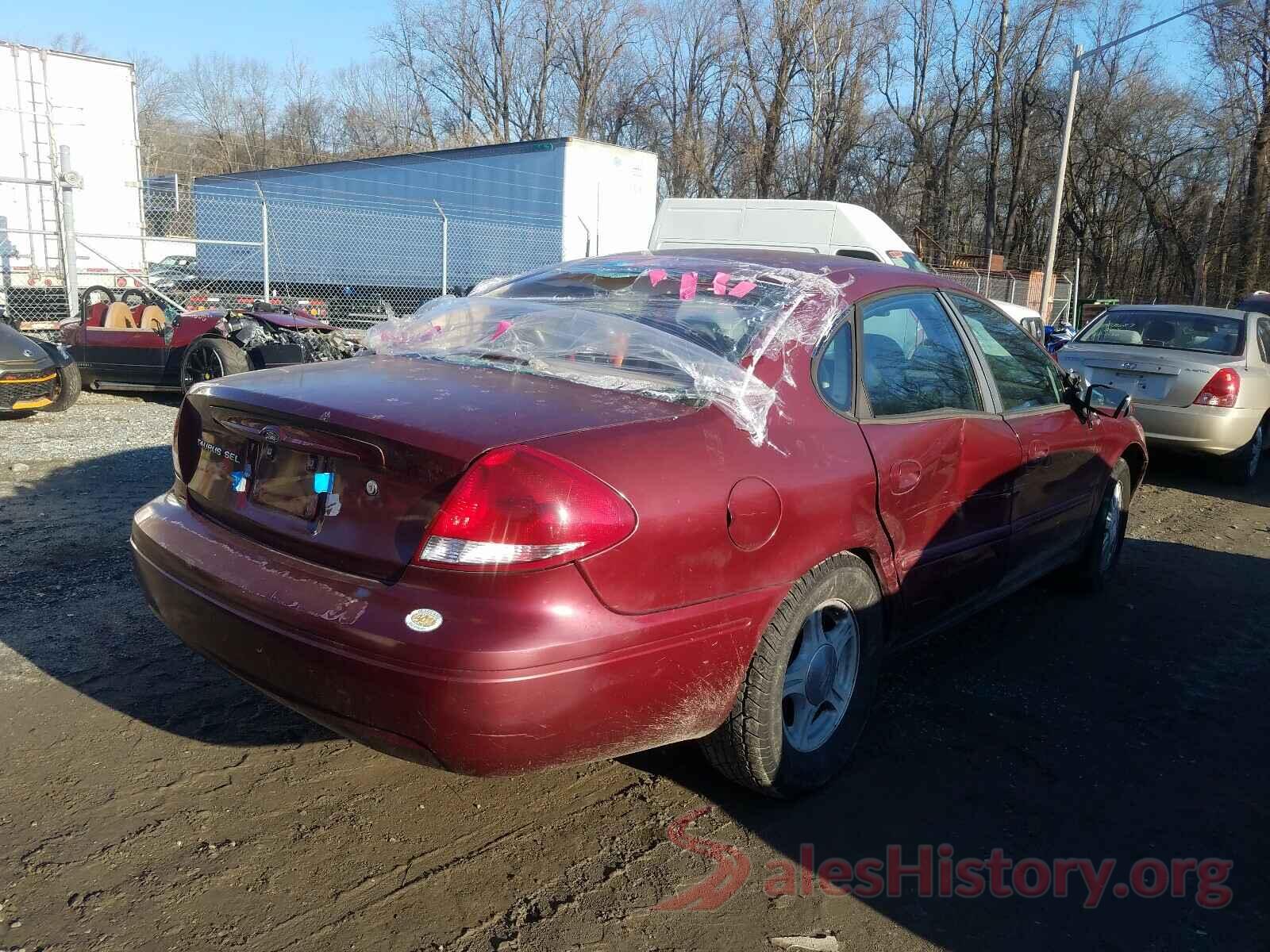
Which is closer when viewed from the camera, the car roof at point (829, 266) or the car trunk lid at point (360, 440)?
the car trunk lid at point (360, 440)

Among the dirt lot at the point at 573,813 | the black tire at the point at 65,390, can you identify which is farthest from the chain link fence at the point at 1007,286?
the dirt lot at the point at 573,813

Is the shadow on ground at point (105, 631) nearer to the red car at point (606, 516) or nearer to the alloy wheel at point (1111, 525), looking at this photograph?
the red car at point (606, 516)

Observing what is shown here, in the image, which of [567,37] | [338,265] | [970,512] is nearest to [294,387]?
[970,512]

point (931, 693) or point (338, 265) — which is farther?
point (338, 265)

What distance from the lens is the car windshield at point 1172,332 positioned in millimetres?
8320

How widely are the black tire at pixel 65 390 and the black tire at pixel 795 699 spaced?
8091 mm

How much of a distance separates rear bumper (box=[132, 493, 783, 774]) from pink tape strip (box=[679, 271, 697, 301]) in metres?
1.15

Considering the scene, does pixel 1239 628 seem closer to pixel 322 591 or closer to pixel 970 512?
pixel 970 512

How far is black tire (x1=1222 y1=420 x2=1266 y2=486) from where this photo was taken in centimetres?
812

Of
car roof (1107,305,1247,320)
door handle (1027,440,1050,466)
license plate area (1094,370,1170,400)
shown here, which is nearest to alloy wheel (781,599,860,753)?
door handle (1027,440,1050,466)

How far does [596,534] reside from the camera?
2.31m

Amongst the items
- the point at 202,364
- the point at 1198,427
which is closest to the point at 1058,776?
the point at 1198,427

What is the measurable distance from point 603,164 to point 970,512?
1620 centimetres

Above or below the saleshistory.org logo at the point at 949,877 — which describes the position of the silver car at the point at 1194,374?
above
